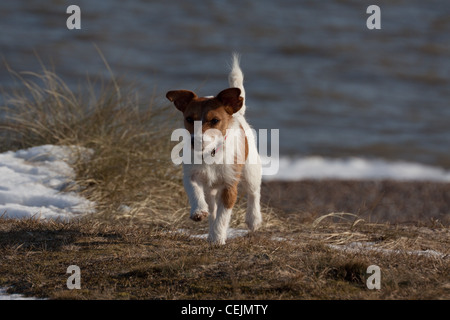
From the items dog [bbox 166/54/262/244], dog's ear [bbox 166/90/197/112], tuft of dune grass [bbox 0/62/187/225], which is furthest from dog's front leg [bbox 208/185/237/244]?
tuft of dune grass [bbox 0/62/187/225]

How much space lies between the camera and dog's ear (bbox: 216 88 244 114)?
4984 millimetres

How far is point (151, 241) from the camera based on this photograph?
527 centimetres

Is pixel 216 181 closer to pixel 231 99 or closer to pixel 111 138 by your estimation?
pixel 231 99

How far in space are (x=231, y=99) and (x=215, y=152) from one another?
426mm

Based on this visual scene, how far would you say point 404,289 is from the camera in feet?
13.3

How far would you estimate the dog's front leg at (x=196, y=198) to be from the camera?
4953mm

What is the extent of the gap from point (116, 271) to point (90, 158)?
3735 millimetres

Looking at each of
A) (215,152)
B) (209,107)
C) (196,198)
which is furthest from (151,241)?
(209,107)

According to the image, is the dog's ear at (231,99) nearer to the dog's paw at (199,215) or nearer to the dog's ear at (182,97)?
the dog's ear at (182,97)

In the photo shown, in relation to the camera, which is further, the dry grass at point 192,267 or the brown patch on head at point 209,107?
the brown patch on head at point 209,107
